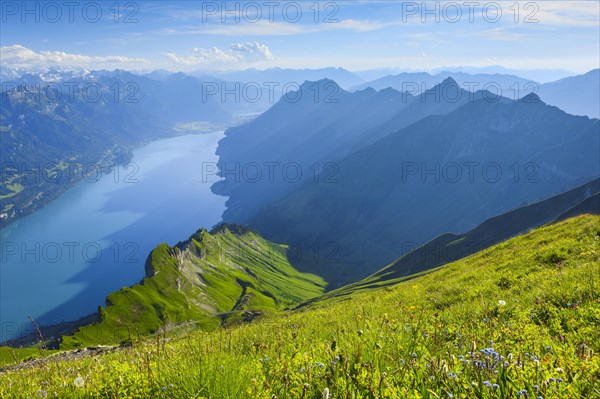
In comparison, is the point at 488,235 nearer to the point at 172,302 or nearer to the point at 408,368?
the point at 172,302

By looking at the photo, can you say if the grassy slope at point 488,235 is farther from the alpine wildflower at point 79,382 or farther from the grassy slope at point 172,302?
the alpine wildflower at point 79,382

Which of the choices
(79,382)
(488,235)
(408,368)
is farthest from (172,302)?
(408,368)

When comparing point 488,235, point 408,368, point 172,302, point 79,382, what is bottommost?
point 172,302

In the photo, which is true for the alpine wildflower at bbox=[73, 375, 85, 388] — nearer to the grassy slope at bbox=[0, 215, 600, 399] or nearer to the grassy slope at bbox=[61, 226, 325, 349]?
the grassy slope at bbox=[0, 215, 600, 399]

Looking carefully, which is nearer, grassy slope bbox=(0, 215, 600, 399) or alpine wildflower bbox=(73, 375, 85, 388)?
grassy slope bbox=(0, 215, 600, 399)

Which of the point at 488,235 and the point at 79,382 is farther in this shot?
the point at 488,235

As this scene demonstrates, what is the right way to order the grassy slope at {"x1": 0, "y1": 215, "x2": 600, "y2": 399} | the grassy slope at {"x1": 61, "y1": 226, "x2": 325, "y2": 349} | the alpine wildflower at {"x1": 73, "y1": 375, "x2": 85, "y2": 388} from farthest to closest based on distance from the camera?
the grassy slope at {"x1": 61, "y1": 226, "x2": 325, "y2": 349} → the alpine wildflower at {"x1": 73, "y1": 375, "x2": 85, "y2": 388} → the grassy slope at {"x1": 0, "y1": 215, "x2": 600, "y2": 399}

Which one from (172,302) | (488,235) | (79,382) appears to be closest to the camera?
(79,382)

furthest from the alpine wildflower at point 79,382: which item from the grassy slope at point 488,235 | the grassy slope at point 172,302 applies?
the grassy slope at point 488,235

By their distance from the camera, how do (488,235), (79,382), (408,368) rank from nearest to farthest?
(408,368), (79,382), (488,235)

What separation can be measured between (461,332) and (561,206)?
197 meters

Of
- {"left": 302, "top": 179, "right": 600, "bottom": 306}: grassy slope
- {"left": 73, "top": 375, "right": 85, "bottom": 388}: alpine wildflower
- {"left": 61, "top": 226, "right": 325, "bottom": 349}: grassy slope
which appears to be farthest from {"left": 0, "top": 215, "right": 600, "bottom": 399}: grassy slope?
{"left": 302, "top": 179, "right": 600, "bottom": 306}: grassy slope

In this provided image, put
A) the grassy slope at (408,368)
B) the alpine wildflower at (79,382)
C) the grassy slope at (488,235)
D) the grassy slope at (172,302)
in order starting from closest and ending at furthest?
1. the grassy slope at (408,368)
2. the alpine wildflower at (79,382)
3. the grassy slope at (172,302)
4. the grassy slope at (488,235)

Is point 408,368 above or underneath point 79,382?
above
